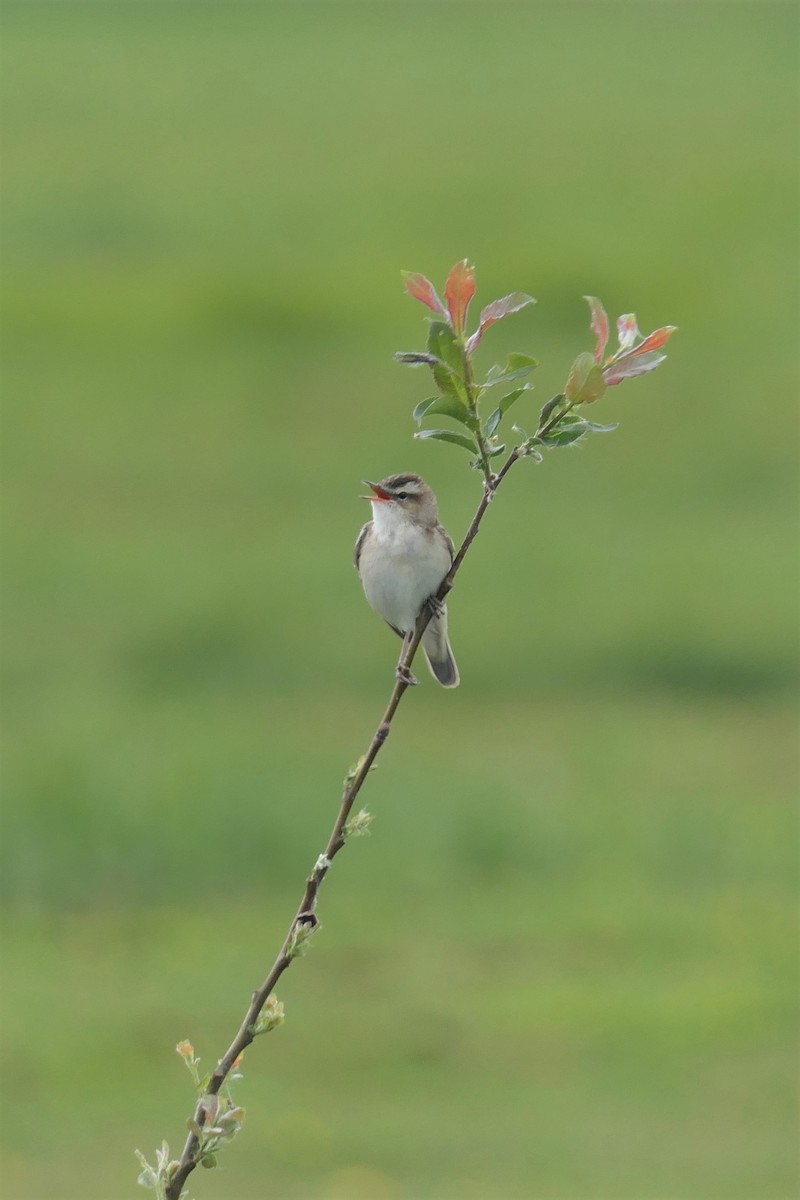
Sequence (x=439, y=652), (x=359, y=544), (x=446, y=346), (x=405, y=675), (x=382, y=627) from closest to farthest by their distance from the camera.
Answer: (x=446, y=346)
(x=405, y=675)
(x=359, y=544)
(x=439, y=652)
(x=382, y=627)

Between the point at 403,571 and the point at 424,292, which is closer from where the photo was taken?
the point at 424,292

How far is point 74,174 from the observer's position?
3356cm

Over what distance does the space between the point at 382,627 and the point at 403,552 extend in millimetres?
13901

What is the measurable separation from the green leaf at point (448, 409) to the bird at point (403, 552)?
86.1 inches

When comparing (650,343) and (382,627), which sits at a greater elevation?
(382,627)

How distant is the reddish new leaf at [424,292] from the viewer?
2.10 m

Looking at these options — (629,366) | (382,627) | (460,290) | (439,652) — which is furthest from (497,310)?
(382,627)

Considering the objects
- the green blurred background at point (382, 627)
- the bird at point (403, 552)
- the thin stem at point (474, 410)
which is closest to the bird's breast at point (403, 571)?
A: the bird at point (403, 552)

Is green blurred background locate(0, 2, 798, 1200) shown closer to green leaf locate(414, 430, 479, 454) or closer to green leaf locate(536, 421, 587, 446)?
green leaf locate(414, 430, 479, 454)

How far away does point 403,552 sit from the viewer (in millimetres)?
4715

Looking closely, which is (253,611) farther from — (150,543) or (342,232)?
(342,232)

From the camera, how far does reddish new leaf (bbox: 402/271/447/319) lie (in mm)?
2100

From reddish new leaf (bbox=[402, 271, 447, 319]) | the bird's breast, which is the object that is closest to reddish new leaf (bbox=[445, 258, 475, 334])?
reddish new leaf (bbox=[402, 271, 447, 319])

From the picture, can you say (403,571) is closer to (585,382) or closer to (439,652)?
(439,652)
